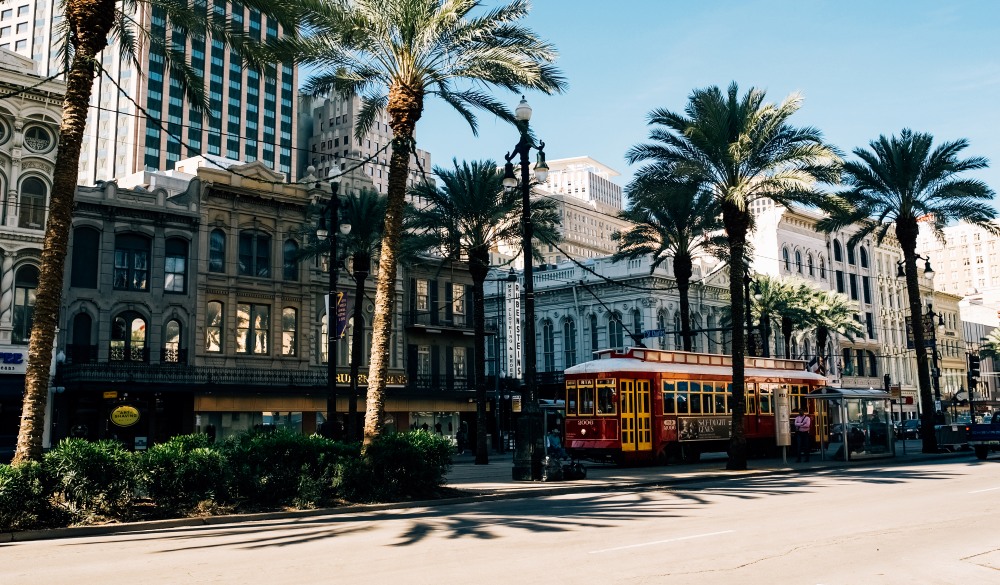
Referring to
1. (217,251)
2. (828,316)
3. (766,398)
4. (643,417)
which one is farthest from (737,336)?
(828,316)

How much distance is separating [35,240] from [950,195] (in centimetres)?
3736

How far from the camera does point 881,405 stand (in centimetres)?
3291

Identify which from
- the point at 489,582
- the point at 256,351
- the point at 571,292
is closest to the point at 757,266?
the point at 571,292

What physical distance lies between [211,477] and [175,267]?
25.9m

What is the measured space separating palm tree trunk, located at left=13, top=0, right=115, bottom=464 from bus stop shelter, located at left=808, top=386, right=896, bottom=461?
2551 cm

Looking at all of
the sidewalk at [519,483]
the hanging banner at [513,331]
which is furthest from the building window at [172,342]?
the hanging banner at [513,331]

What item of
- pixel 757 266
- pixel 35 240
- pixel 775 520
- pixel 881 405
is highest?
pixel 757 266

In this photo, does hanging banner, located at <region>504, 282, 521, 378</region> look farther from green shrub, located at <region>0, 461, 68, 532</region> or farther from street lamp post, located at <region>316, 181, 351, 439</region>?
green shrub, located at <region>0, 461, 68, 532</region>

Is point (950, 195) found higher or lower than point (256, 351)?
higher

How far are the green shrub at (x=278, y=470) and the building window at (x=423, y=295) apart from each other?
3290 cm

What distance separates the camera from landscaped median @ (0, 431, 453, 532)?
1391 centimetres

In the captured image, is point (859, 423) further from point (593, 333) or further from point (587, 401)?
point (593, 333)

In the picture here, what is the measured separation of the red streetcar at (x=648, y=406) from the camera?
1142 inches

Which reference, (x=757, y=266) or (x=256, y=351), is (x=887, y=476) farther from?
(x=757, y=266)
